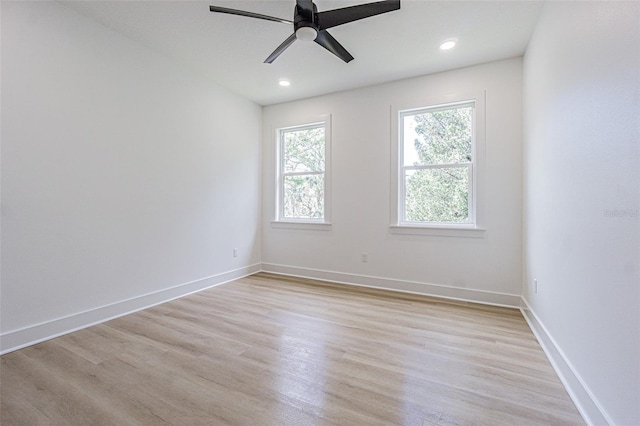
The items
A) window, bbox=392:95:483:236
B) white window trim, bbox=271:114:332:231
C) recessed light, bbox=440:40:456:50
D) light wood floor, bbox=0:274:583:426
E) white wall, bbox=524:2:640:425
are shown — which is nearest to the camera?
white wall, bbox=524:2:640:425

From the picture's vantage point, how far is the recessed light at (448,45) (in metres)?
2.77

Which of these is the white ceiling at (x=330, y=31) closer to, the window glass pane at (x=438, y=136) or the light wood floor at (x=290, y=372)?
the window glass pane at (x=438, y=136)

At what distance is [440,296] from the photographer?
3371 millimetres

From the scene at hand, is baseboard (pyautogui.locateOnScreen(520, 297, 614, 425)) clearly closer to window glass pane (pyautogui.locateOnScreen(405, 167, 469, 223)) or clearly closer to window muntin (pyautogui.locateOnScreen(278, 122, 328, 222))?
window glass pane (pyautogui.locateOnScreen(405, 167, 469, 223))

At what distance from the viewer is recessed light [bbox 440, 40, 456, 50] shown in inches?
109

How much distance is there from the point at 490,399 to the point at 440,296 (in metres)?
1.86

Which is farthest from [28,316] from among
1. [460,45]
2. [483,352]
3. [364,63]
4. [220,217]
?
[460,45]

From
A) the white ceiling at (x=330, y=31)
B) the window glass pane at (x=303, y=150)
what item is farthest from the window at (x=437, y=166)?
the window glass pane at (x=303, y=150)

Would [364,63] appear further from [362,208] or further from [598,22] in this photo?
[598,22]

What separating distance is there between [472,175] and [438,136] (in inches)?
24.7

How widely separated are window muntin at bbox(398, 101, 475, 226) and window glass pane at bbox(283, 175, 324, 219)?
3.98ft

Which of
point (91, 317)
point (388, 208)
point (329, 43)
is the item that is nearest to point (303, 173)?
point (388, 208)

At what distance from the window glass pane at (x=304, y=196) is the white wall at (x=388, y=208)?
26cm

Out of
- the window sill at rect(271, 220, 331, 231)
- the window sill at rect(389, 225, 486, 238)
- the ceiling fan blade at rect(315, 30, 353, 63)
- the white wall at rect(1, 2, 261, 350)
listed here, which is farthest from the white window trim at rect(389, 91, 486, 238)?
the white wall at rect(1, 2, 261, 350)
